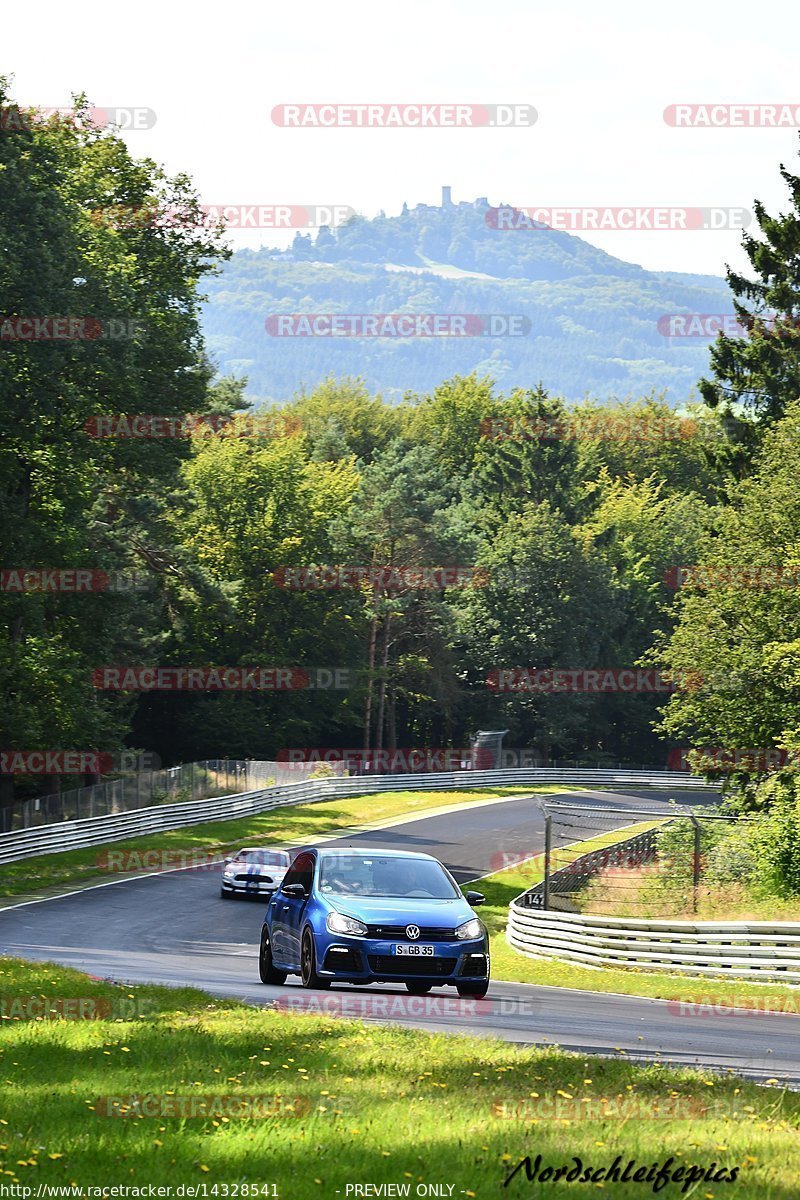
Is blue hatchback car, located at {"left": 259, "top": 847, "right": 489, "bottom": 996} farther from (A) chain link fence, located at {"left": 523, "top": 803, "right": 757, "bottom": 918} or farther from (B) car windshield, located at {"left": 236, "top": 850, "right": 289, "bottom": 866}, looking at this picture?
(B) car windshield, located at {"left": 236, "top": 850, "right": 289, "bottom": 866}

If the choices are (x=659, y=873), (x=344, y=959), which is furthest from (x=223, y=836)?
(x=344, y=959)

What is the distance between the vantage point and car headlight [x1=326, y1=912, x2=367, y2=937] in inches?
630

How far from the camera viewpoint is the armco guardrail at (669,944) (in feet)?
Result: 73.3

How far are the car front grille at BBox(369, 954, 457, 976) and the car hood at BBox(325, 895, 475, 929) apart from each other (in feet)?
Answer: 1.13

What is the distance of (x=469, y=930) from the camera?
639 inches

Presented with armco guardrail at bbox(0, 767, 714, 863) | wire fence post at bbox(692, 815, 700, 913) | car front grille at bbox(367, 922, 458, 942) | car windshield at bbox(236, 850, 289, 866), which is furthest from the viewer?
armco guardrail at bbox(0, 767, 714, 863)

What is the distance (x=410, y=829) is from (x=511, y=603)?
114 ft

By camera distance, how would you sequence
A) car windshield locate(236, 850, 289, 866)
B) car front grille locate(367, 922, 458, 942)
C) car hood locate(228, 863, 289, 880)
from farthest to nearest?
car windshield locate(236, 850, 289, 866) < car hood locate(228, 863, 289, 880) < car front grille locate(367, 922, 458, 942)

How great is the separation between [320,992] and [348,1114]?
26.5 ft

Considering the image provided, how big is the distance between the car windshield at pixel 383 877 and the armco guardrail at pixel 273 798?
2693 cm

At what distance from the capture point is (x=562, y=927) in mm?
28328

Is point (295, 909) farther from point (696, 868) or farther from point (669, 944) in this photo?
point (696, 868)

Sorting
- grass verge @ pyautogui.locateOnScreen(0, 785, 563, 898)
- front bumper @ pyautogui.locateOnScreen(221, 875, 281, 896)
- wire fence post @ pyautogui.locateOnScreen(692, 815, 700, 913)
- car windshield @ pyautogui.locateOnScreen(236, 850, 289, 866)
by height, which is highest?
wire fence post @ pyautogui.locateOnScreen(692, 815, 700, 913)

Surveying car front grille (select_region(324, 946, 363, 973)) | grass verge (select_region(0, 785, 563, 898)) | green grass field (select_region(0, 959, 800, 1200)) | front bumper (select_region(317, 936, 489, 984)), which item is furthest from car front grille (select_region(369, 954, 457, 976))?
grass verge (select_region(0, 785, 563, 898))
